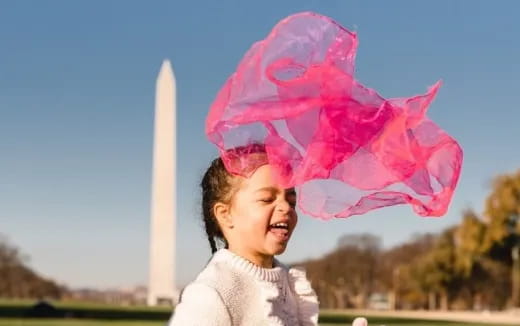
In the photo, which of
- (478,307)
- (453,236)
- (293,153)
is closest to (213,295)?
(293,153)

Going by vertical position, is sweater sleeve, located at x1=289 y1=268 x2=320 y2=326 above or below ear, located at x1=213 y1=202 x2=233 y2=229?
below

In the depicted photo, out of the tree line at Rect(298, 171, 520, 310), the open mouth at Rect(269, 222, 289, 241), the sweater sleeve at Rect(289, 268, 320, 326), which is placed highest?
the open mouth at Rect(269, 222, 289, 241)

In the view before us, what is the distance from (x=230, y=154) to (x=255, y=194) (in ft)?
0.39

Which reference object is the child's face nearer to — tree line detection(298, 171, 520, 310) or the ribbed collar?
the ribbed collar

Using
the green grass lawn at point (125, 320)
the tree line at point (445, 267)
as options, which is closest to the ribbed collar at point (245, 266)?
the green grass lawn at point (125, 320)

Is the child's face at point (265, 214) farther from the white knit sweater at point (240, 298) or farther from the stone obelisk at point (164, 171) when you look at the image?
the stone obelisk at point (164, 171)

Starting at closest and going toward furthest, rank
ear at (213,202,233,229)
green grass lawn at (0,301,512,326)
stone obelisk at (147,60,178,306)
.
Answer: ear at (213,202,233,229) → green grass lawn at (0,301,512,326) → stone obelisk at (147,60,178,306)

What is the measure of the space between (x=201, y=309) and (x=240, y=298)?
143 mm

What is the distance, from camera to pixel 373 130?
2.60 metres

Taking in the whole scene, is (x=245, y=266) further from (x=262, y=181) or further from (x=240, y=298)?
(x=262, y=181)

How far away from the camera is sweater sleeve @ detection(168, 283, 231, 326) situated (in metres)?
2.34

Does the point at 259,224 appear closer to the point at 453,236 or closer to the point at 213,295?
the point at 213,295

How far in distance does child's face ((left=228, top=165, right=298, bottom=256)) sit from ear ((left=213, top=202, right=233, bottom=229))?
69 mm

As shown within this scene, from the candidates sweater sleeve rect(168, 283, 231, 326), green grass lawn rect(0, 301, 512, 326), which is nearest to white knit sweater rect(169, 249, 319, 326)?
sweater sleeve rect(168, 283, 231, 326)
